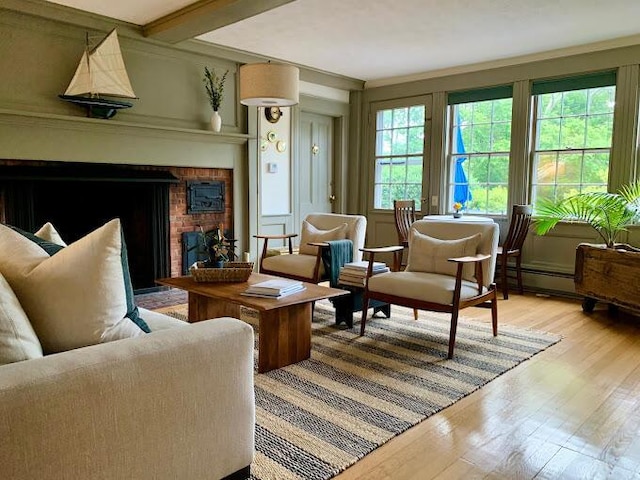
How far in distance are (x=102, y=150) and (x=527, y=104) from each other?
417cm

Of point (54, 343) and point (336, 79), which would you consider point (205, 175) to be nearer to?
point (336, 79)

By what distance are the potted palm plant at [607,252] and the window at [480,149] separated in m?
0.97

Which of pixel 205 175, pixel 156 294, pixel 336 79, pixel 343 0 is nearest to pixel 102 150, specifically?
pixel 205 175

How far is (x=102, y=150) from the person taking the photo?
4.17 meters

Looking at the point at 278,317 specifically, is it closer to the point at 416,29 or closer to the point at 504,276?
the point at 504,276

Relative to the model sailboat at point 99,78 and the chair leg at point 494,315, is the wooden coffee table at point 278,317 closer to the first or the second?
the chair leg at point 494,315

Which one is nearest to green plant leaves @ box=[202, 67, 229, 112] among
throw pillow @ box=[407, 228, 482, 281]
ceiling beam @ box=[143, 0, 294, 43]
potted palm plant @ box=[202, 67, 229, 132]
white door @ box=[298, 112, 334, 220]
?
potted palm plant @ box=[202, 67, 229, 132]

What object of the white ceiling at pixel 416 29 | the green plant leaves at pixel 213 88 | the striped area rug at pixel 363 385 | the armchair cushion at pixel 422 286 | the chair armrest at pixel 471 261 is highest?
the white ceiling at pixel 416 29

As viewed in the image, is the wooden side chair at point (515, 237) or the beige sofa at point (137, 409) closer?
the beige sofa at point (137, 409)

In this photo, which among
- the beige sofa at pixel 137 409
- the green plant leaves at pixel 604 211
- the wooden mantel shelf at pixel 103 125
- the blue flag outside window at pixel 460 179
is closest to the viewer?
the beige sofa at pixel 137 409

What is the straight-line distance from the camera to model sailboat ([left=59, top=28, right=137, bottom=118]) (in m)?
3.88

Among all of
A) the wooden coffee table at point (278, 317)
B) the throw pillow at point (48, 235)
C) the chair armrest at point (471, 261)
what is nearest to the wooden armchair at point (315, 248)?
the wooden coffee table at point (278, 317)

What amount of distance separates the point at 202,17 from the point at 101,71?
3.14ft

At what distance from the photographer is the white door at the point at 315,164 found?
6164 mm
